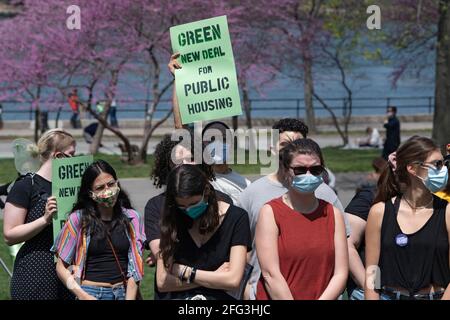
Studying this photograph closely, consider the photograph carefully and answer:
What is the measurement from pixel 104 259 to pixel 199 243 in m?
0.70

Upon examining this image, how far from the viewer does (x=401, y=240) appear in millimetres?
5285

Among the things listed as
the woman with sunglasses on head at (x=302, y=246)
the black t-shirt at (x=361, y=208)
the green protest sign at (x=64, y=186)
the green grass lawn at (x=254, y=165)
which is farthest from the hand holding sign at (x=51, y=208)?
the green grass lawn at (x=254, y=165)

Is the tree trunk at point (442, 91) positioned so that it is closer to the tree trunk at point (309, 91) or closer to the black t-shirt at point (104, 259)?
the tree trunk at point (309, 91)

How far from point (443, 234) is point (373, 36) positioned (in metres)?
18.9

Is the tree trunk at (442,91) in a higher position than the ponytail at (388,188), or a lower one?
higher

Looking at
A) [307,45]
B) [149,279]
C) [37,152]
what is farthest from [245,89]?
[37,152]

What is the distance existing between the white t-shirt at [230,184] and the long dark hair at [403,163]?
3.69 feet

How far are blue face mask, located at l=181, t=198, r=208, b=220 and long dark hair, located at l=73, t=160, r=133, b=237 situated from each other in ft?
2.32

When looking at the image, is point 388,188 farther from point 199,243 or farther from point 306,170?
point 199,243

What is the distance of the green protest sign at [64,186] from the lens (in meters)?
5.89

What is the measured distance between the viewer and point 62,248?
575 cm

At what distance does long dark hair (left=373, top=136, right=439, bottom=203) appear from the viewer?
17.8 ft
